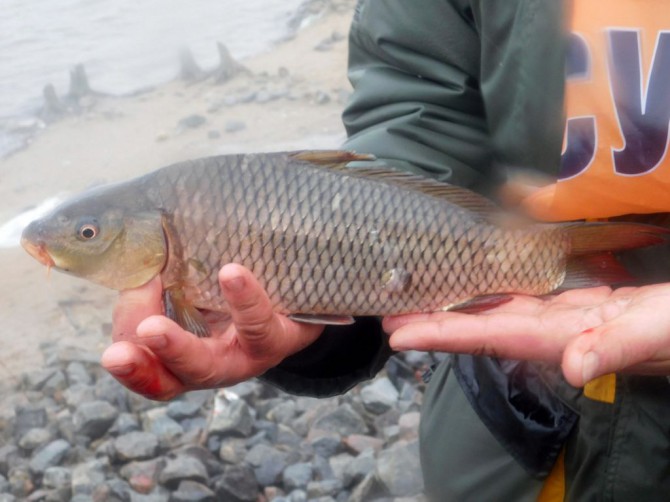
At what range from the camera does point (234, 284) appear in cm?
153

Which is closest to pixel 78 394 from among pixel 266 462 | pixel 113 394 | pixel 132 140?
pixel 113 394

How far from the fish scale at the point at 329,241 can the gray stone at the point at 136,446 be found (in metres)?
1.54

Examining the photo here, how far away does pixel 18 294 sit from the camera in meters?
→ 4.89

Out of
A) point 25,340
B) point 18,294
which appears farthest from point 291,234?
point 18,294

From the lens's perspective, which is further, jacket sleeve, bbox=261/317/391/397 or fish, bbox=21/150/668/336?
jacket sleeve, bbox=261/317/391/397

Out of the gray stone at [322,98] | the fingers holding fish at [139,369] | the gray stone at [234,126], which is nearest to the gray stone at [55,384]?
the fingers holding fish at [139,369]

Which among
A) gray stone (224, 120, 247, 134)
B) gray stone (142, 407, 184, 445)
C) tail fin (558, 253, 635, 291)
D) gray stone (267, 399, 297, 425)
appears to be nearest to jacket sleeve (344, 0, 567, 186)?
tail fin (558, 253, 635, 291)

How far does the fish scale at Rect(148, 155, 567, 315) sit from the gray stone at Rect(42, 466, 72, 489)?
1599mm

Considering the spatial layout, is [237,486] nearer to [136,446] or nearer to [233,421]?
[233,421]

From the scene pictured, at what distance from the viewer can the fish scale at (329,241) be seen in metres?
1.81

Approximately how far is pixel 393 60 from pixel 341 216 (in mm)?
619

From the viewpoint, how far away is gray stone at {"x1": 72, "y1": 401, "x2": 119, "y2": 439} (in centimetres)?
338

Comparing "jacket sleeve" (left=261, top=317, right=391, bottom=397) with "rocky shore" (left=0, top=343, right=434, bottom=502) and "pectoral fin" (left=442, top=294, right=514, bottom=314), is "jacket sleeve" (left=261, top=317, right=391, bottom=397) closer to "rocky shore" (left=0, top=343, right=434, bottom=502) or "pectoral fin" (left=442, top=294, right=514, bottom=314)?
"pectoral fin" (left=442, top=294, right=514, bottom=314)

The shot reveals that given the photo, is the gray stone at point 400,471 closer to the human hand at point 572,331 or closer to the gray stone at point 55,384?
the human hand at point 572,331
